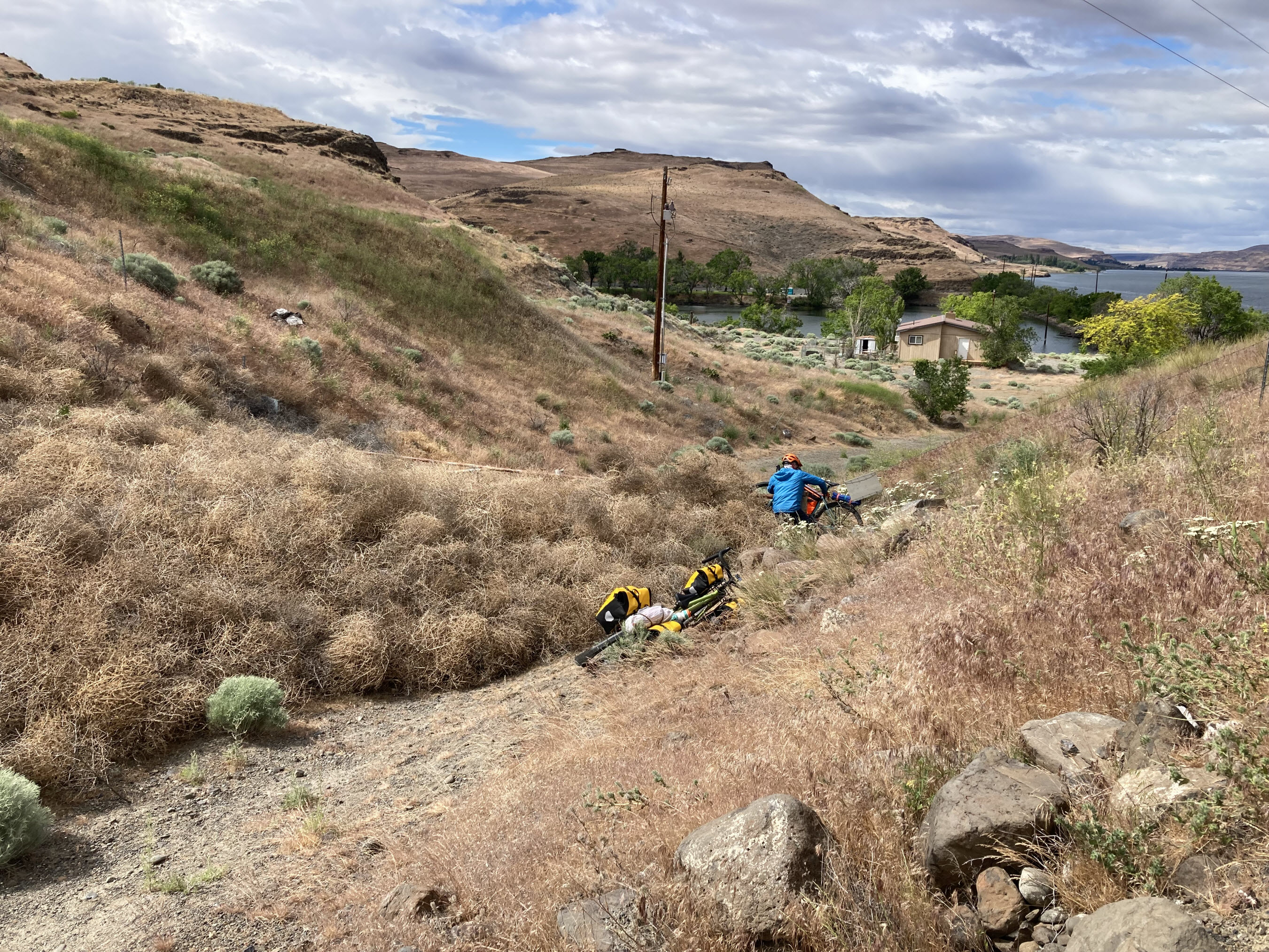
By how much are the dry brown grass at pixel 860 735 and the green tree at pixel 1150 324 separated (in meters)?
39.0

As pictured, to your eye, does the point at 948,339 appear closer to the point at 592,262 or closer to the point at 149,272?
the point at 149,272

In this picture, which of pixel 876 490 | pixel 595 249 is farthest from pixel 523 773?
pixel 595 249

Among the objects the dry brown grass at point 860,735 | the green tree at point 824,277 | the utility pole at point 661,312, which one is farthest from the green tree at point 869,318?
the dry brown grass at point 860,735

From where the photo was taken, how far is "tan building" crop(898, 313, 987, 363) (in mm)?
63781

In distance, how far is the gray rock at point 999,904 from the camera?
2.61 meters

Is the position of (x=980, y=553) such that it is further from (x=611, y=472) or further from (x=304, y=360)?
(x=304, y=360)

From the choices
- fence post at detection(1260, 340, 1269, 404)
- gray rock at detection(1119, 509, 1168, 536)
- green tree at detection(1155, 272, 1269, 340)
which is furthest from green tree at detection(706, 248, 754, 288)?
gray rock at detection(1119, 509, 1168, 536)

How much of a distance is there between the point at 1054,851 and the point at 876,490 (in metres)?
13.0

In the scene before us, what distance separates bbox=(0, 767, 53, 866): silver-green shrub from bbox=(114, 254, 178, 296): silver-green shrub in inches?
587

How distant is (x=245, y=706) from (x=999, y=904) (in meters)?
5.55

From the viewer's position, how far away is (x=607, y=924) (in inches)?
113

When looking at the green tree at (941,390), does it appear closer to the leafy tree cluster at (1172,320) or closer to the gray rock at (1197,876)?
the leafy tree cluster at (1172,320)

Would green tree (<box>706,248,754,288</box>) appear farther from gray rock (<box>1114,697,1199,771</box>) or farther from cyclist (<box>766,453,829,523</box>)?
gray rock (<box>1114,697,1199,771</box>)

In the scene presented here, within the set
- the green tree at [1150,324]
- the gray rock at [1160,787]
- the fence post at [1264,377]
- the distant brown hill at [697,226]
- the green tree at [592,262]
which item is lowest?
the gray rock at [1160,787]
